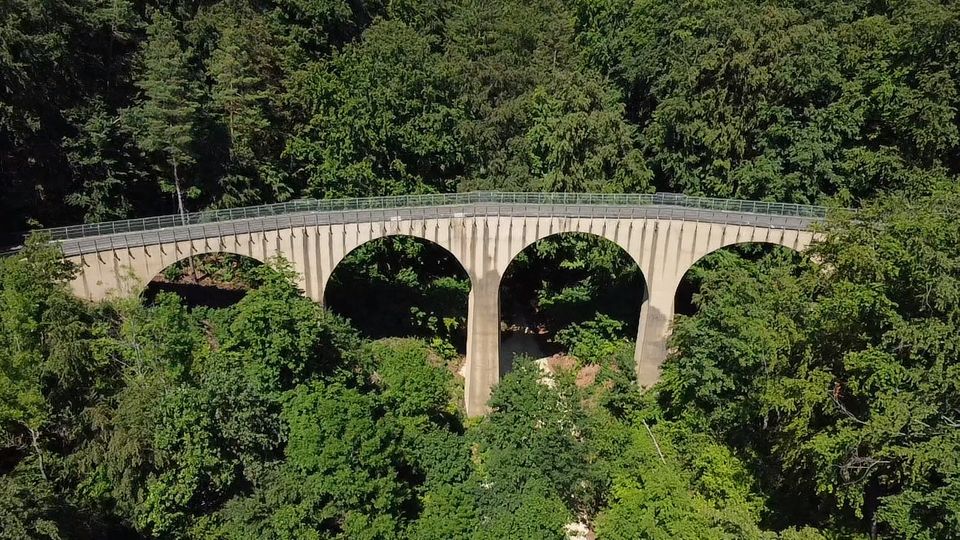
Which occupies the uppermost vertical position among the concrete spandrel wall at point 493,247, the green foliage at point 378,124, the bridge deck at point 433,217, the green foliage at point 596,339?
the green foliage at point 378,124

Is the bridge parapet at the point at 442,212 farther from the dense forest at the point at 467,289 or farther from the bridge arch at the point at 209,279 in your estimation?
the bridge arch at the point at 209,279

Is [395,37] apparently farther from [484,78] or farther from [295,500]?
[295,500]

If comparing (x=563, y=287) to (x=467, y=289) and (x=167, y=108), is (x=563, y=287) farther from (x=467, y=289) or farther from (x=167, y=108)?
(x=167, y=108)

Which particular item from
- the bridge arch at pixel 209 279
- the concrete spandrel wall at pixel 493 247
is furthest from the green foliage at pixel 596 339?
the bridge arch at pixel 209 279

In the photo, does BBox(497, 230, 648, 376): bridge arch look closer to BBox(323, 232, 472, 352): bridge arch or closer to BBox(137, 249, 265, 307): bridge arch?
BBox(323, 232, 472, 352): bridge arch

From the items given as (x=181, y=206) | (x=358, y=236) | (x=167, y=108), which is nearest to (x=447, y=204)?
(x=358, y=236)

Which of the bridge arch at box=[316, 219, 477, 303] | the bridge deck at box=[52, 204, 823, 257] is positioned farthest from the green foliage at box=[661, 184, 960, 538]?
the bridge arch at box=[316, 219, 477, 303]
